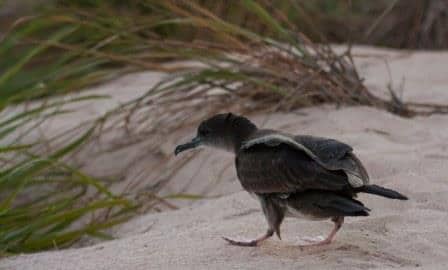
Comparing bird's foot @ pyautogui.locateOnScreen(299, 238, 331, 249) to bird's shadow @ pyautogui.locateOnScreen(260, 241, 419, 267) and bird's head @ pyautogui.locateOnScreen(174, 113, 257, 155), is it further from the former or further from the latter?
bird's head @ pyautogui.locateOnScreen(174, 113, 257, 155)

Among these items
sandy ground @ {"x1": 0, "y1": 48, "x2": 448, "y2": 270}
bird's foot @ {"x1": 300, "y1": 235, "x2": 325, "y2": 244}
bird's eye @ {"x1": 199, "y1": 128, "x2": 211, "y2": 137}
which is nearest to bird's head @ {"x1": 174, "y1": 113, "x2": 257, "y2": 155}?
bird's eye @ {"x1": 199, "y1": 128, "x2": 211, "y2": 137}

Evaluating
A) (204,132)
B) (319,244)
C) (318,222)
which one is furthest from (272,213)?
(204,132)

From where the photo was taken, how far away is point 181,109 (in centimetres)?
632

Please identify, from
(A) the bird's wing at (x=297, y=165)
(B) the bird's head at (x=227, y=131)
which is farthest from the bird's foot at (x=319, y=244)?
(B) the bird's head at (x=227, y=131)

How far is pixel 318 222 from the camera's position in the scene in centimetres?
453

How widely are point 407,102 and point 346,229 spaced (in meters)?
2.20

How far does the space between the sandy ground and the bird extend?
0.15 m

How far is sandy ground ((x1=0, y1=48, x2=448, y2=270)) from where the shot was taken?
3.97 m

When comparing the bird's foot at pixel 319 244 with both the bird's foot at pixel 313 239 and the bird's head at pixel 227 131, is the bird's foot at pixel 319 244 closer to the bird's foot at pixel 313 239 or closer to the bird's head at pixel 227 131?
the bird's foot at pixel 313 239

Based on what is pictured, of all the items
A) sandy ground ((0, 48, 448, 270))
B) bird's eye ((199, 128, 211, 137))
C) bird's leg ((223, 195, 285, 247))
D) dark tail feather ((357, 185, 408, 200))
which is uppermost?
dark tail feather ((357, 185, 408, 200))

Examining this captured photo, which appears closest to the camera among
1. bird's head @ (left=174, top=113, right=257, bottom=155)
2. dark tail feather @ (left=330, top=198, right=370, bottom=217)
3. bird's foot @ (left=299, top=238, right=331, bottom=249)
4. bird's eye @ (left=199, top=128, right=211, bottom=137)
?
dark tail feather @ (left=330, top=198, right=370, bottom=217)

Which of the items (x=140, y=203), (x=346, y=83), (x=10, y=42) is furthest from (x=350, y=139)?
(x=10, y=42)

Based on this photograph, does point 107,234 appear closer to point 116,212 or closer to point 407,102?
point 116,212

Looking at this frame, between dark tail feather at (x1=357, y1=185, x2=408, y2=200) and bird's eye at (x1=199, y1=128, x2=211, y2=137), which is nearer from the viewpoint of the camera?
dark tail feather at (x1=357, y1=185, x2=408, y2=200)
